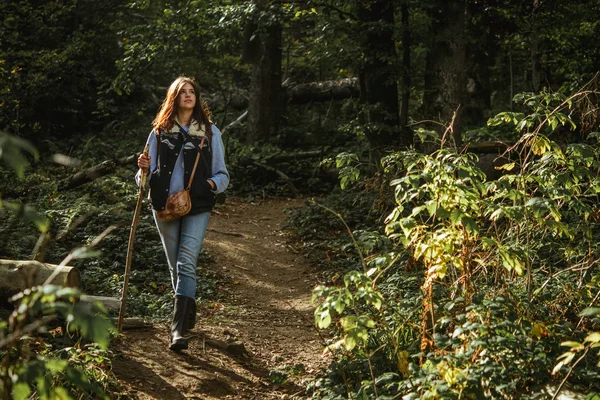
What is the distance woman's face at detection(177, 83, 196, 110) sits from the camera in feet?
19.9

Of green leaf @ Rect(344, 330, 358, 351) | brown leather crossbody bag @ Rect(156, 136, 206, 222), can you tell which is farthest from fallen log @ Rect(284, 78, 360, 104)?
green leaf @ Rect(344, 330, 358, 351)

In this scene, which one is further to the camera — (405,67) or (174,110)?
(405,67)

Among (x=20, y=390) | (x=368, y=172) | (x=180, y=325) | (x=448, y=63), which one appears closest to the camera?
(x=20, y=390)

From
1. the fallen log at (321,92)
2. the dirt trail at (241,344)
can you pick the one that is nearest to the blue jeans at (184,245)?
the dirt trail at (241,344)

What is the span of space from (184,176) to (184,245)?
604mm

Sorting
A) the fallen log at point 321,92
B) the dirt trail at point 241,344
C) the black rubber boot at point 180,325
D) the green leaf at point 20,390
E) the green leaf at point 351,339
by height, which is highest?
the fallen log at point 321,92

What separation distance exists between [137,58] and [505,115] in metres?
9.13

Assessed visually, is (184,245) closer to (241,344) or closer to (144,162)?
(144,162)

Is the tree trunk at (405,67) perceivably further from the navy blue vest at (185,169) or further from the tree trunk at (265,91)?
the navy blue vest at (185,169)

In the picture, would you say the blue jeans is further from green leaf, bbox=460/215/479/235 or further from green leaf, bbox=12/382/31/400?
green leaf, bbox=12/382/31/400

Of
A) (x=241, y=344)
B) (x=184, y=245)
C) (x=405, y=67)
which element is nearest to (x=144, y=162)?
(x=184, y=245)

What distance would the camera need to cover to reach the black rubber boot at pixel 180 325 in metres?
5.72

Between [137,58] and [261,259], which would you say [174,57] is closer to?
[137,58]

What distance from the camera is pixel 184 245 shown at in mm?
5848
